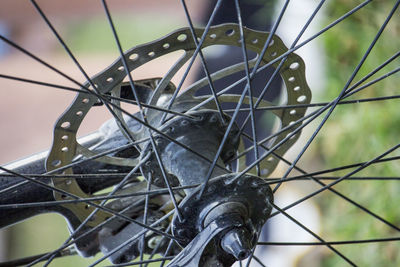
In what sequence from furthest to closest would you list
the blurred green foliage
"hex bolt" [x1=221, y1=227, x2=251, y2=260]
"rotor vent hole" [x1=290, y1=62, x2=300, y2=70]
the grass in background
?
the grass in background < the blurred green foliage < "rotor vent hole" [x1=290, y1=62, x2=300, y2=70] < "hex bolt" [x1=221, y1=227, x2=251, y2=260]

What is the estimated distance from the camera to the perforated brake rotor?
660mm

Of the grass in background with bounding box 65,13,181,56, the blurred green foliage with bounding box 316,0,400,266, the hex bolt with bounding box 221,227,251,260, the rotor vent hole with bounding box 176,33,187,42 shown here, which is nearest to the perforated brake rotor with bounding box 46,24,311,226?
the rotor vent hole with bounding box 176,33,187,42

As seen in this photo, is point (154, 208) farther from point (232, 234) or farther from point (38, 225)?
point (38, 225)

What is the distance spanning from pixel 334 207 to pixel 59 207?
1558 millimetres

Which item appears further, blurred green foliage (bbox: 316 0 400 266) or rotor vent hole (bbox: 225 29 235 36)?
blurred green foliage (bbox: 316 0 400 266)

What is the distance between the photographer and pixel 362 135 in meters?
2.12

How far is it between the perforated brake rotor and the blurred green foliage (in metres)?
1.22

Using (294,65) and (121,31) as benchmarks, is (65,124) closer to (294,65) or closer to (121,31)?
(294,65)

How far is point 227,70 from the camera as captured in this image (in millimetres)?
723

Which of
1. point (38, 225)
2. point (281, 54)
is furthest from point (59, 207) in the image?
point (38, 225)

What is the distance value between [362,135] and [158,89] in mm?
1511

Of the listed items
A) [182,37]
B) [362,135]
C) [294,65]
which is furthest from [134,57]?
[362,135]

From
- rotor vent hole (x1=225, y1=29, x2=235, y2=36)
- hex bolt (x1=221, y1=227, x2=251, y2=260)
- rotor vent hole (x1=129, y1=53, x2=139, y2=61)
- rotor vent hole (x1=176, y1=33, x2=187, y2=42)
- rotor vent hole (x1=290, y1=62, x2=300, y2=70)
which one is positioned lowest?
hex bolt (x1=221, y1=227, x2=251, y2=260)

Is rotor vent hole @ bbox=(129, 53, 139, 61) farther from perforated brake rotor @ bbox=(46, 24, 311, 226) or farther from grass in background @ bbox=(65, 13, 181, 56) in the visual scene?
grass in background @ bbox=(65, 13, 181, 56)
